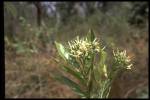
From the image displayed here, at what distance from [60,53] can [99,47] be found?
7.7 inches

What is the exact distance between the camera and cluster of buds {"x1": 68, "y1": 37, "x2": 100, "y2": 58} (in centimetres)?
227

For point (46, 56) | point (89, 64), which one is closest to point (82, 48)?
point (89, 64)

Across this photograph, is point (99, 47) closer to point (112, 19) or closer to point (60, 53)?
point (60, 53)

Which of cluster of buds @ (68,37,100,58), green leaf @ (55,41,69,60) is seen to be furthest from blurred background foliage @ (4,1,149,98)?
cluster of buds @ (68,37,100,58)

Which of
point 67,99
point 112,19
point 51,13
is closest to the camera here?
point 67,99

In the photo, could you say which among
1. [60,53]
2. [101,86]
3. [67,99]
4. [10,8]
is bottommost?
[67,99]

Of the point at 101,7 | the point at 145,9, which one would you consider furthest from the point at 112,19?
the point at 101,7

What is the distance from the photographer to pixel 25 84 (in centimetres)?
974

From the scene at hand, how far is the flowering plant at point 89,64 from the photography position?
2.29 meters

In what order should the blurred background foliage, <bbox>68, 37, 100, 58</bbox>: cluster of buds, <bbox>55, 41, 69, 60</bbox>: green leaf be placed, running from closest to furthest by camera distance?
<bbox>68, 37, 100, 58</bbox>: cluster of buds
<bbox>55, 41, 69, 60</bbox>: green leaf
the blurred background foliage

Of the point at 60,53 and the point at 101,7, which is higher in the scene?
the point at 101,7

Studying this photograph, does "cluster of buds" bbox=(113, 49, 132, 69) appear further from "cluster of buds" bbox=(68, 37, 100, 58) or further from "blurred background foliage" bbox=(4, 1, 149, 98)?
"blurred background foliage" bbox=(4, 1, 149, 98)

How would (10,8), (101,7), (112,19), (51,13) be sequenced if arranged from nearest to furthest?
(10,8) < (112,19) < (51,13) < (101,7)

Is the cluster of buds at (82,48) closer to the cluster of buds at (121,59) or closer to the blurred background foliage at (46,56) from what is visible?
the cluster of buds at (121,59)
